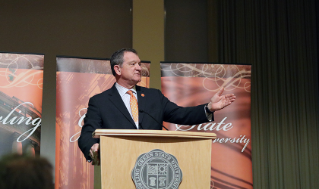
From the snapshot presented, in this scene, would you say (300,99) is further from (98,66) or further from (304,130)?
(98,66)

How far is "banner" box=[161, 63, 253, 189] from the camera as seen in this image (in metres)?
3.60

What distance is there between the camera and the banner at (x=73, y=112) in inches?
134

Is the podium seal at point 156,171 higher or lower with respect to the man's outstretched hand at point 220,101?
lower

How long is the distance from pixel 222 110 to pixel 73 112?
62.4 inches

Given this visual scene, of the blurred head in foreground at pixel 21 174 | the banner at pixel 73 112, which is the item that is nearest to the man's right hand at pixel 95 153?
the banner at pixel 73 112

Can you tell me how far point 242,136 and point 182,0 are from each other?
2772 mm

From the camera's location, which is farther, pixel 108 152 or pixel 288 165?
pixel 288 165

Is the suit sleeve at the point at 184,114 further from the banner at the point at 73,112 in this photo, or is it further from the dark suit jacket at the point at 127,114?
the banner at the point at 73,112

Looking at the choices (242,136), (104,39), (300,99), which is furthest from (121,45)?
(300,99)

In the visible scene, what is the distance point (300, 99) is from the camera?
17.0ft

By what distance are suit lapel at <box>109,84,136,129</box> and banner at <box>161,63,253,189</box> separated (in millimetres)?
1439

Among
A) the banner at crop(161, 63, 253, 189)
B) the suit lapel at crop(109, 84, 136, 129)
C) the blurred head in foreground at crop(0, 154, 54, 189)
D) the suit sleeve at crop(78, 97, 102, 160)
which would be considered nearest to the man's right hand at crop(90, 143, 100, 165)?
the suit sleeve at crop(78, 97, 102, 160)

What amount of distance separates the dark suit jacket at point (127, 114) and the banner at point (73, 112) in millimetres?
1249

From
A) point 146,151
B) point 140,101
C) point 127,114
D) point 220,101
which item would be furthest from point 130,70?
point 146,151
